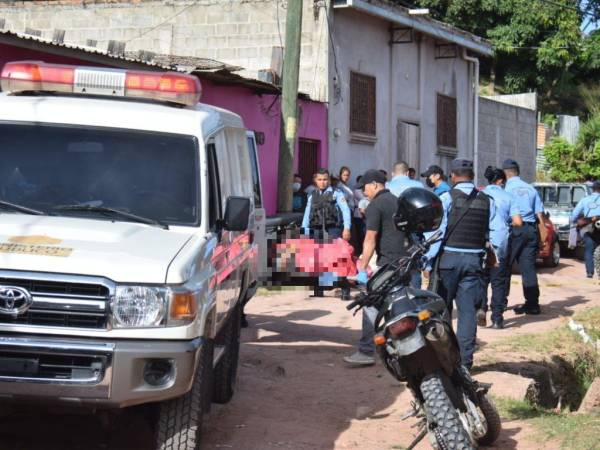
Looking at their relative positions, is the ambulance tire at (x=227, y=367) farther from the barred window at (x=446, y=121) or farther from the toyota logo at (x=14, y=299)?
the barred window at (x=446, y=121)

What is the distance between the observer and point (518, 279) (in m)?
17.7

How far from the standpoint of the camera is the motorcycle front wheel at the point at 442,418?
5.41m

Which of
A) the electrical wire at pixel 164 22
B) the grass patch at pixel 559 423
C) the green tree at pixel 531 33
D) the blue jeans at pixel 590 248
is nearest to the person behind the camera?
the grass patch at pixel 559 423

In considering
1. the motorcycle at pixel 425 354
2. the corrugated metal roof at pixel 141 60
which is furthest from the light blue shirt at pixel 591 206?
the motorcycle at pixel 425 354

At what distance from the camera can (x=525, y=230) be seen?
41.3 feet

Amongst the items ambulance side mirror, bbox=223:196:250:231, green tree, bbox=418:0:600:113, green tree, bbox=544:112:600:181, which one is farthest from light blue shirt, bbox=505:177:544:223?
green tree, bbox=418:0:600:113

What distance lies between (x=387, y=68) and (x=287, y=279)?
1163cm

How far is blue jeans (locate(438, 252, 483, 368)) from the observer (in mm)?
8094

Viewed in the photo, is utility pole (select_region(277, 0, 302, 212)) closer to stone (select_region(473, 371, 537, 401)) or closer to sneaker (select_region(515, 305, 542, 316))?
sneaker (select_region(515, 305, 542, 316))

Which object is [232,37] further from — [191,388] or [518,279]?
[191,388]

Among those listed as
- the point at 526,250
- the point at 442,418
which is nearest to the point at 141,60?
the point at 526,250

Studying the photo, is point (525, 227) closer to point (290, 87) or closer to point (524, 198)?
point (524, 198)

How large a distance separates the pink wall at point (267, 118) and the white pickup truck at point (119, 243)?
9.61m

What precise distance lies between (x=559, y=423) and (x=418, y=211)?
2109mm
